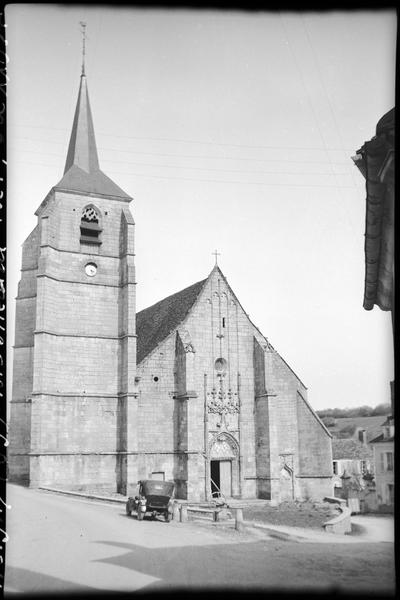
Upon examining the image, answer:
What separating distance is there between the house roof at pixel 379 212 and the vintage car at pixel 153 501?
1100 cm

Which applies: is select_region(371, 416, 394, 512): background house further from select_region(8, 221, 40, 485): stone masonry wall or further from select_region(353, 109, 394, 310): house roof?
select_region(8, 221, 40, 485): stone masonry wall

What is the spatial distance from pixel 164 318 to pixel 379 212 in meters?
28.9

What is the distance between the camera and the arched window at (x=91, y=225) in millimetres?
33938

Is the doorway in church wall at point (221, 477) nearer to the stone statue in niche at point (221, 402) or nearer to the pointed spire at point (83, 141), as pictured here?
the stone statue in niche at point (221, 402)

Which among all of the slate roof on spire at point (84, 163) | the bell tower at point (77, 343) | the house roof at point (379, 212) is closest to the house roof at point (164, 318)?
the bell tower at point (77, 343)

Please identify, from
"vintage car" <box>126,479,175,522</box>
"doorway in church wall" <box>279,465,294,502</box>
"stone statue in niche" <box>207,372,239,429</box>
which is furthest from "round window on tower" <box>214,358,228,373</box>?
"vintage car" <box>126,479,175,522</box>

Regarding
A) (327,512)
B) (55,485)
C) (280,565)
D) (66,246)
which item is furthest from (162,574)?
(66,246)

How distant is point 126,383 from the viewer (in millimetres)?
31875

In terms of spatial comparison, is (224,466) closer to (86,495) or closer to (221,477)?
(221,477)

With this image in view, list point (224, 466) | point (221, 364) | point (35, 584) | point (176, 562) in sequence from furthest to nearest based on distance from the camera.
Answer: point (221, 364), point (224, 466), point (176, 562), point (35, 584)

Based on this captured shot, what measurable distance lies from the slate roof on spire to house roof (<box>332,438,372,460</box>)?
2040 cm

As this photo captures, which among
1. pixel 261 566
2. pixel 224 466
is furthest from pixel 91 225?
pixel 261 566

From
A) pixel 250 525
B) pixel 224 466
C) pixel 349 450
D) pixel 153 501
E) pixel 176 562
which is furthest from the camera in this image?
pixel 349 450

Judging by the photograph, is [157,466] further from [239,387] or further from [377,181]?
[377,181]
